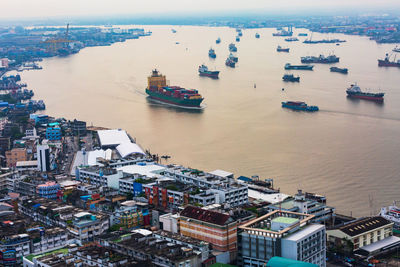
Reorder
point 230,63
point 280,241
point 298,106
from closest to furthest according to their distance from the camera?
1. point 280,241
2. point 298,106
3. point 230,63

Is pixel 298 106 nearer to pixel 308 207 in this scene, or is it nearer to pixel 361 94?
pixel 361 94

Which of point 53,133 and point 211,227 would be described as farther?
point 53,133

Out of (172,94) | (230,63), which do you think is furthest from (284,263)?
(230,63)

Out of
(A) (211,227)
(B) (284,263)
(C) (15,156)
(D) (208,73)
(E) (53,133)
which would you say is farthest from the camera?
(D) (208,73)

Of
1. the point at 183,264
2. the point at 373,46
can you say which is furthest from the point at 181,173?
the point at 373,46

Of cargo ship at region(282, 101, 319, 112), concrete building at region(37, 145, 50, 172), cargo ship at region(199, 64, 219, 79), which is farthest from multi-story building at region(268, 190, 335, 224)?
cargo ship at region(199, 64, 219, 79)
